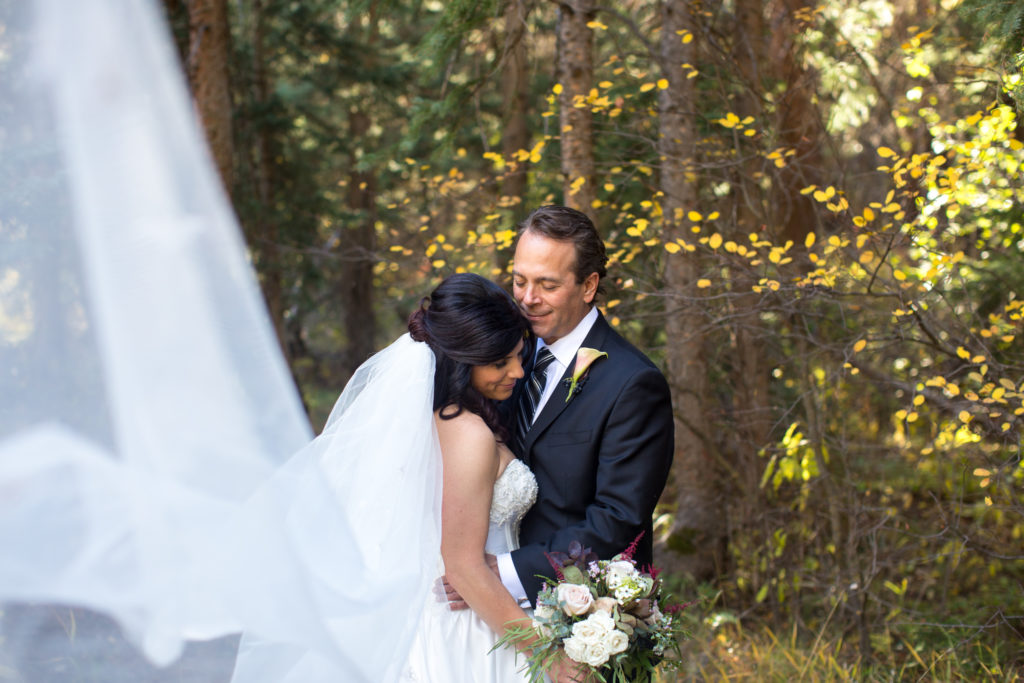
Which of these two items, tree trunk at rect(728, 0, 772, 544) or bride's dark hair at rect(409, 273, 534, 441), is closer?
bride's dark hair at rect(409, 273, 534, 441)

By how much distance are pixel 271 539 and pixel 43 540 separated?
56 centimetres

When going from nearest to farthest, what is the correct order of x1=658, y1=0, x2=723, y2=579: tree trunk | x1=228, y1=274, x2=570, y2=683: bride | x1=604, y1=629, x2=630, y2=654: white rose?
x1=604, y1=629, x2=630, y2=654: white rose
x1=228, y1=274, x2=570, y2=683: bride
x1=658, y1=0, x2=723, y2=579: tree trunk

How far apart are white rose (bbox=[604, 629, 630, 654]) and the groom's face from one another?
1045mm

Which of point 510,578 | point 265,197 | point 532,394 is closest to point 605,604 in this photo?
point 510,578

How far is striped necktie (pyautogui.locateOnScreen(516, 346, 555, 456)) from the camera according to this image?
2.87 m

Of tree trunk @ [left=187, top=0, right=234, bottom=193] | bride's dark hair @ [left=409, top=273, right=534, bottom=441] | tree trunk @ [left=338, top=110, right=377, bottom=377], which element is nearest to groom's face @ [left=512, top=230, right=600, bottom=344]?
bride's dark hair @ [left=409, top=273, right=534, bottom=441]

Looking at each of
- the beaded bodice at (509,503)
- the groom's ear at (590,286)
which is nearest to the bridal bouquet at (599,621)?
the beaded bodice at (509,503)

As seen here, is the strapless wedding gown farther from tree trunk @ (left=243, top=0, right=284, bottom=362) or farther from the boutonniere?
tree trunk @ (left=243, top=0, right=284, bottom=362)

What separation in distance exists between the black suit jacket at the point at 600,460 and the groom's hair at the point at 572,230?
0.27 meters

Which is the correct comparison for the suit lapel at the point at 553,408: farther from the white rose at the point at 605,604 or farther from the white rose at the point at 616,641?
the white rose at the point at 616,641

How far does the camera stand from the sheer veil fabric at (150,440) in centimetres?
205

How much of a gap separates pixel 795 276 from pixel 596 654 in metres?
2.79

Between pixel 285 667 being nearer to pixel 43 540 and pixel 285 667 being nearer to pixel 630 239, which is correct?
pixel 43 540

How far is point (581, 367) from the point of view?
272 centimetres
